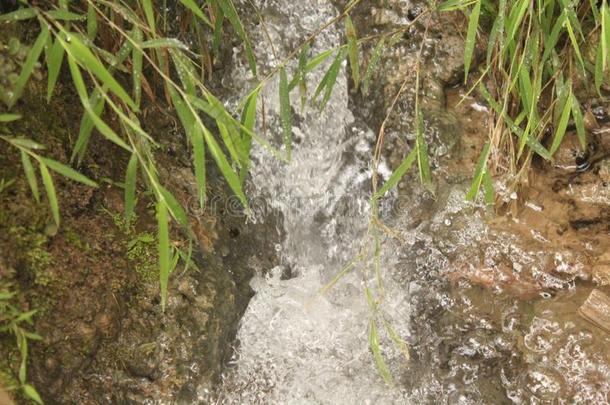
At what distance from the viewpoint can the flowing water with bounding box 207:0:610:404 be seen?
2.11 m

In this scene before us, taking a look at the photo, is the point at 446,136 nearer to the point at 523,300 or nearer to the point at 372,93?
Answer: the point at 372,93

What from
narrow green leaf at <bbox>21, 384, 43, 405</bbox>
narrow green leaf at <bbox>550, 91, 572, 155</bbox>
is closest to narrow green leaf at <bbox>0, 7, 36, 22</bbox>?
narrow green leaf at <bbox>21, 384, 43, 405</bbox>

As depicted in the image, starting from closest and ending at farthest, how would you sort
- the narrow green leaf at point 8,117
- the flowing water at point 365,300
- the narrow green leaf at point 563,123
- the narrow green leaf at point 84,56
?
the narrow green leaf at point 84,56 → the narrow green leaf at point 8,117 → the narrow green leaf at point 563,123 → the flowing water at point 365,300

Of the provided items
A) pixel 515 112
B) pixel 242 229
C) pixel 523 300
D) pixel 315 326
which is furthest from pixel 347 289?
pixel 515 112

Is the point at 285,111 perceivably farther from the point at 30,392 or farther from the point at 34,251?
the point at 30,392

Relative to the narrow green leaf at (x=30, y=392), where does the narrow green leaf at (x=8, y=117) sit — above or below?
above

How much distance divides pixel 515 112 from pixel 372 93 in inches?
23.3

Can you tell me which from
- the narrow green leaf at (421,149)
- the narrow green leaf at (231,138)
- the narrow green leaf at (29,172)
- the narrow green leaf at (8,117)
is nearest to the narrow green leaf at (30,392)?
the narrow green leaf at (29,172)

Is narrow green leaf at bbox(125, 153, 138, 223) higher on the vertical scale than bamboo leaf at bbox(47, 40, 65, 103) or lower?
lower

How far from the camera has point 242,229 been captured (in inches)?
92.4

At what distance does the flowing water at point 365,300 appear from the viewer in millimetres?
2111

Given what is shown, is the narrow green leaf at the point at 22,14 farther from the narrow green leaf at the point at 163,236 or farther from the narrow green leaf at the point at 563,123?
the narrow green leaf at the point at 563,123

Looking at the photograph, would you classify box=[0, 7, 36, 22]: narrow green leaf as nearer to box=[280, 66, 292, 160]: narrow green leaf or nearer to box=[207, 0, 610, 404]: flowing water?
box=[280, 66, 292, 160]: narrow green leaf

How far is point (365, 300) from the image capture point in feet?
7.84
